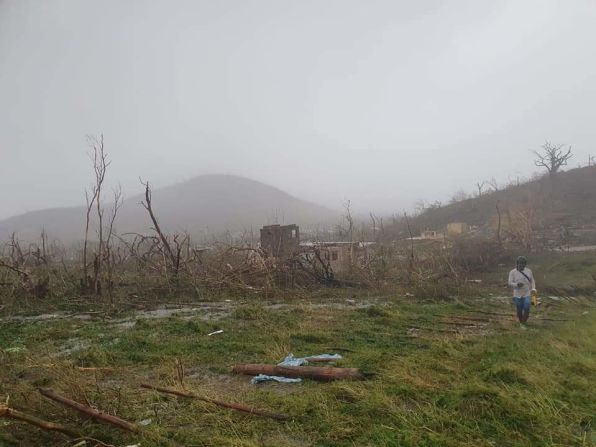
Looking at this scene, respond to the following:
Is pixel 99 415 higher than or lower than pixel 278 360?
higher

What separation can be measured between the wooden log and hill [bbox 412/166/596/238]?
30.1 metres

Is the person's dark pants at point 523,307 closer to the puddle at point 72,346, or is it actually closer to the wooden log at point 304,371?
the wooden log at point 304,371

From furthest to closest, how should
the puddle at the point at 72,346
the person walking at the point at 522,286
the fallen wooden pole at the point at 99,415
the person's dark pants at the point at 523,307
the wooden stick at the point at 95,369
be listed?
the person's dark pants at the point at 523,307 < the person walking at the point at 522,286 < the puddle at the point at 72,346 < the wooden stick at the point at 95,369 < the fallen wooden pole at the point at 99,415

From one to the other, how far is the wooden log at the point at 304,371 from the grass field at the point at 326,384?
0.16 metres

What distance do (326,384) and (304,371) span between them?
374mm

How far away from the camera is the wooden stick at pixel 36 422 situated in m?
3.53

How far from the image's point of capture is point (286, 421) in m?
4.22

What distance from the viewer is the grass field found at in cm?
389

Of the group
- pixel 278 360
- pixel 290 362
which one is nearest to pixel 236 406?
pixel 290 362

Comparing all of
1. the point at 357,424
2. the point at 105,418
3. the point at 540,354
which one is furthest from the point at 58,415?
the point at 540,354

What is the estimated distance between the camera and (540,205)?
127 ft

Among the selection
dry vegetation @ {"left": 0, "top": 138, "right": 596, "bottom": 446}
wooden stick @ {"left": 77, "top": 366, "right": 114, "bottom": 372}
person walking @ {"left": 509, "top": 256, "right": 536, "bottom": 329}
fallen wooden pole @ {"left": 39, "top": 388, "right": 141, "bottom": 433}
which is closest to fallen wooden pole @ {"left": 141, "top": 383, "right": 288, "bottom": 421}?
dry vegetation @ {"left": 0, "top": 138, "right": 596, "bottom": 446}

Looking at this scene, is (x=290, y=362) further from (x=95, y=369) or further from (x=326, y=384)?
(x=95, y=369)

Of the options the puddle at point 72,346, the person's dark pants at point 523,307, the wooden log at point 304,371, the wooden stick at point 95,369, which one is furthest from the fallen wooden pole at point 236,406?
the person's dark pants at point 523,307
